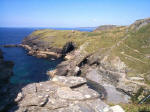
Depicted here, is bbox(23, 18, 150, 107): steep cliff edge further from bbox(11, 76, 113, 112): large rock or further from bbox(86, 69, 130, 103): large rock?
bbox(11, 76, 113, 112): large rock

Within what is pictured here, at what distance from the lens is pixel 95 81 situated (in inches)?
1665

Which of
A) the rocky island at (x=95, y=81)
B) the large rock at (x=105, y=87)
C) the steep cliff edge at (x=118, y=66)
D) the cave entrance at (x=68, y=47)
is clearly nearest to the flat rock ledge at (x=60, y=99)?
the rocky island at (x=95, y=81)

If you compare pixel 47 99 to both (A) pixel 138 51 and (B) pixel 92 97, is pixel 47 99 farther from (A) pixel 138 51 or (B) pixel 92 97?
(A) pixel 138 51

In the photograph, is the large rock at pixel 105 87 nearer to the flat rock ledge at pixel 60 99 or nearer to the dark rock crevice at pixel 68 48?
the flat rock ledge at pixel 60 99

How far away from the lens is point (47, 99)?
13.2 meters

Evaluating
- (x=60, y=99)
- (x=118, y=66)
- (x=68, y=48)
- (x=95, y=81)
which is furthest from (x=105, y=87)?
(x=68, y=48)

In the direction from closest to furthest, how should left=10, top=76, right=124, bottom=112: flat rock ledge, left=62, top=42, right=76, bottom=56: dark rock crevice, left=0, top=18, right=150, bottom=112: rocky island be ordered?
left=10, top=76, right=124, bottom=112: flat rock ledge < left=0, top=18, right=150, bottom=112: rocky island < left=62, top=42, right=76, bottom=56: dark rock crevice

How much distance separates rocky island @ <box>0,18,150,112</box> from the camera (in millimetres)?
Answer: 12609

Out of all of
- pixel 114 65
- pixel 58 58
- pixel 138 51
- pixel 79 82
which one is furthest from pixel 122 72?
pixel 58 58

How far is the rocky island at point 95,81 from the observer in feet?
41.4

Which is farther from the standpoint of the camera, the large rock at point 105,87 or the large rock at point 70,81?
the large rock at point 105,87

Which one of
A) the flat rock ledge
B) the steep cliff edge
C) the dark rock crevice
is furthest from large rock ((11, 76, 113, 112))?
the dark rock crevice

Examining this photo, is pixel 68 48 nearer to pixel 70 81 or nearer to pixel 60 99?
pixel 70 81

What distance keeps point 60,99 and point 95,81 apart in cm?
3060
